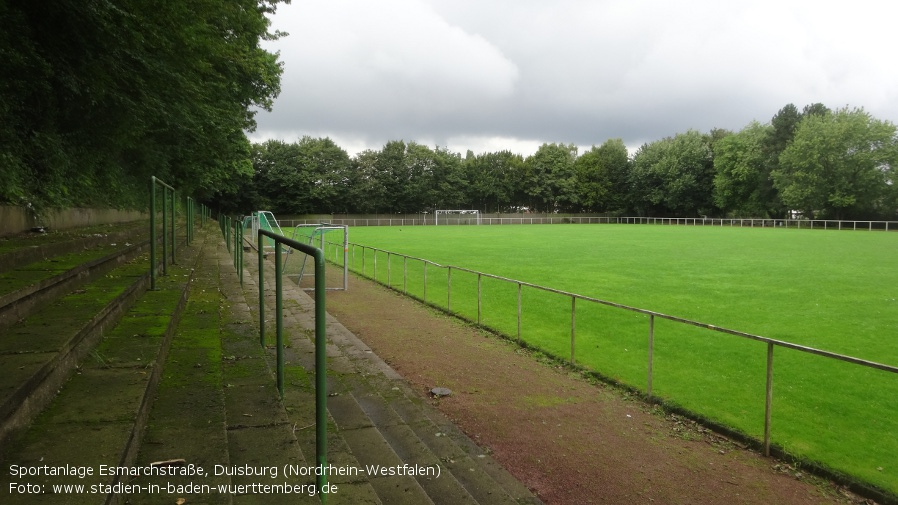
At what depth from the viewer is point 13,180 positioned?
5.94 meters

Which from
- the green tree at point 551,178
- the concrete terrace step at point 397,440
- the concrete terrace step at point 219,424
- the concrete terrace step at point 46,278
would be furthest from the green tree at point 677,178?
the concrete terrace step at point 219,424

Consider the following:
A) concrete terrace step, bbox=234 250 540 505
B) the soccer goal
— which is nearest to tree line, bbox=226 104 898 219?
the soccer goal

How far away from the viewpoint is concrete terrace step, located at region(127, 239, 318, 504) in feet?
8.30

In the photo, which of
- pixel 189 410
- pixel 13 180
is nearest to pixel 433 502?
pixel 189 410

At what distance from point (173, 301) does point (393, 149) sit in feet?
271

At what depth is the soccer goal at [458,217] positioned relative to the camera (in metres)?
80.3

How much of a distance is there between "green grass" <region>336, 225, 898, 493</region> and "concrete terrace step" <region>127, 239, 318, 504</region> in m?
4.95

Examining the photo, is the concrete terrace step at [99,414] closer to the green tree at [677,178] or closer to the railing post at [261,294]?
the railing post at [261,294]

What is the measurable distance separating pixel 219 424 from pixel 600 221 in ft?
295

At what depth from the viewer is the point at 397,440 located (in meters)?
4.82

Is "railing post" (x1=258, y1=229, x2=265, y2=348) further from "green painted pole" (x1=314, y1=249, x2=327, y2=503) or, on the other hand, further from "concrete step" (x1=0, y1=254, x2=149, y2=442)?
"green painted pole" (x1=314, y1=249, x2=327, y2=503)

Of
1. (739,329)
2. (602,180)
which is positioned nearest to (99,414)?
(739,329)

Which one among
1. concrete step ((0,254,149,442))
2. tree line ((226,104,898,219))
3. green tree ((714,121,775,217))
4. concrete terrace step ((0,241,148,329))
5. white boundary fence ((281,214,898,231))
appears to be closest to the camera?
concrete step ((0,254,149,442))

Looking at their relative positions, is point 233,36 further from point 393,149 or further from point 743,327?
point 393,149
